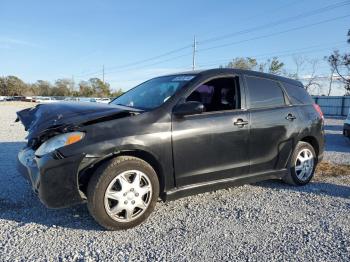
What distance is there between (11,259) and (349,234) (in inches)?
128

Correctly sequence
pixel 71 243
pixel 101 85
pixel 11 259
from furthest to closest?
pixel 101 85 < pixel 71 243 < pixel 11 259

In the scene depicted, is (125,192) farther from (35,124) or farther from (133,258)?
(35,124)

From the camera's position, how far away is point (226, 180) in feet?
14.0

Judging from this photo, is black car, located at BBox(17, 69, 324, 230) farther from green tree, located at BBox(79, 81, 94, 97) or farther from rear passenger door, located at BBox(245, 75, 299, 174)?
green tree, located at BBox(79, 81, 94, 97)

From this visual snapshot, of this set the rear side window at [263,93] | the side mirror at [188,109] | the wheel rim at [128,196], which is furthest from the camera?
the rear side window at [263,93]

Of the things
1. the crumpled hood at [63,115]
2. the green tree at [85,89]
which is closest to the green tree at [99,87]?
the green tree at [85,89]

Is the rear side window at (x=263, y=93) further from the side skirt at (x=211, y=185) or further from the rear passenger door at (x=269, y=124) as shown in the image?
the side skirt at (x=211, y=185)

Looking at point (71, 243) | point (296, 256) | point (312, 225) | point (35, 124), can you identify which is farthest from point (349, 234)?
point (35, 124)

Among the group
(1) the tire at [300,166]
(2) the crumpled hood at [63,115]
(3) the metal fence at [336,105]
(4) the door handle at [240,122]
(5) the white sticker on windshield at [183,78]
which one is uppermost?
(5) the white sticker on windshield at [183,78]

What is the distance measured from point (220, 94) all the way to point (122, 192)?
199 cm

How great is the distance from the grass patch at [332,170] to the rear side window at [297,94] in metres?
1.50

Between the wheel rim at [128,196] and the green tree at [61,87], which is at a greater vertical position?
the green tree at [61,87]

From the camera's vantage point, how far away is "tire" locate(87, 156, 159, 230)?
3387 mm

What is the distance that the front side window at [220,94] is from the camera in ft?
14.6
